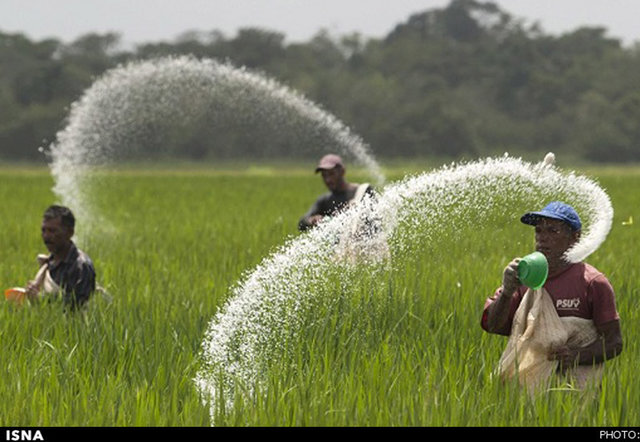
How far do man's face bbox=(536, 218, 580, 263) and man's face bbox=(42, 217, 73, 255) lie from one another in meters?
2.93

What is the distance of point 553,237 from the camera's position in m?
4.00

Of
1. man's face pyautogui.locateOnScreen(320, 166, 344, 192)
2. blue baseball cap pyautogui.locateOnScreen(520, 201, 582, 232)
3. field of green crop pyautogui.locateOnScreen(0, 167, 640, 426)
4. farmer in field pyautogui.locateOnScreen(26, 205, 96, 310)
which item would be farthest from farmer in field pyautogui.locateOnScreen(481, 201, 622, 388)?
man's face pyautogui.locateOnScreen(320, 166, 344, 192)

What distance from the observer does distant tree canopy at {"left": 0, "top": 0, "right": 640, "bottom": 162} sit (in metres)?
67.7

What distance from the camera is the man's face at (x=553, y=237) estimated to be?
3.99 metres

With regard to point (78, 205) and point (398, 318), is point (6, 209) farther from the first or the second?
point (398, 318)

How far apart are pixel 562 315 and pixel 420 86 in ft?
252

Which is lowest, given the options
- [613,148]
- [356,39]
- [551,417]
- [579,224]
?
[551,417]

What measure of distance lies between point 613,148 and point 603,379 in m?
73.4

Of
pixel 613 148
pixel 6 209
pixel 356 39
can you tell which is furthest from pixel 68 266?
pixel 356 39

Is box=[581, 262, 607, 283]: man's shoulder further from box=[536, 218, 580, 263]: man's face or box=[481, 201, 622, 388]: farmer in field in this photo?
box=[536, 218, 580, 263]: man's face

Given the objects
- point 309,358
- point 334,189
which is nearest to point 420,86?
point 334,189

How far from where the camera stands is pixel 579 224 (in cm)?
399

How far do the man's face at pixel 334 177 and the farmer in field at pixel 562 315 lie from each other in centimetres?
342

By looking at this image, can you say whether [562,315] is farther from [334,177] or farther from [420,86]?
[420,86]
